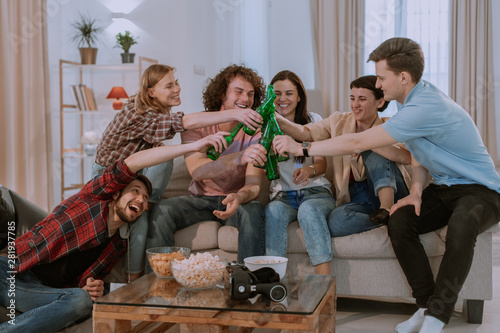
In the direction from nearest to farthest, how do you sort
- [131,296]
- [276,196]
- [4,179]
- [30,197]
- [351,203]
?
[131,296] → [351,203] → [276,196] → [4,179] → [30,197]

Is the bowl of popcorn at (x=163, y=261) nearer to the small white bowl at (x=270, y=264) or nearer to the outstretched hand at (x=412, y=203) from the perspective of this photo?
the small white bowl at (x=270, y=264)

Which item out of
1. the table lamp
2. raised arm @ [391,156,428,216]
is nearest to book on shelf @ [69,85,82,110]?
the table lamp

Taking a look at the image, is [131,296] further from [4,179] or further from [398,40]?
[4,179]

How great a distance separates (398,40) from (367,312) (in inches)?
46.9

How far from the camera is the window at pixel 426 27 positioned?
5.09 m

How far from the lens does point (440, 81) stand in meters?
5.12

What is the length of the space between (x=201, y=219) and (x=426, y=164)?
3.42ft

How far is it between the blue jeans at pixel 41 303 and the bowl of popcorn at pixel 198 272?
53 cm

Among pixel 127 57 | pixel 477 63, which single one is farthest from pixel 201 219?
pixel 477 63

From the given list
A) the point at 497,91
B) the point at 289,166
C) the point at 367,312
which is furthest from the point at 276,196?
the point at 497,91

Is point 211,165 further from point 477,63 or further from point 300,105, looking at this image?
point 477,63

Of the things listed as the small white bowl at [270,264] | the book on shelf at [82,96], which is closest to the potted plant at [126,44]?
the book on shelf at [82,96]

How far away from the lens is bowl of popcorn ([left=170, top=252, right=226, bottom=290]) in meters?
1.69

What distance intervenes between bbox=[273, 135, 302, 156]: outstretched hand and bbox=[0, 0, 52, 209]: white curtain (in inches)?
118
